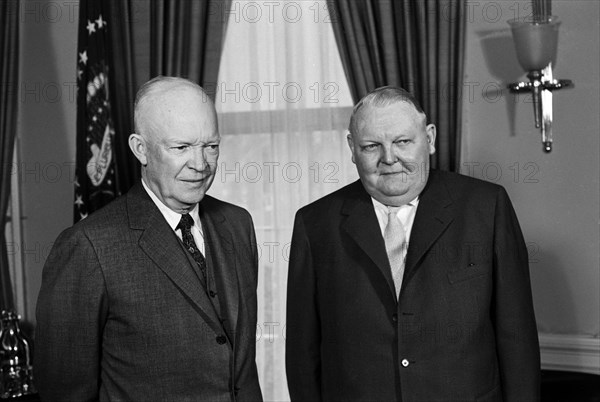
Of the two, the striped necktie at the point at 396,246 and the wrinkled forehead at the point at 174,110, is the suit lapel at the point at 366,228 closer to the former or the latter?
the striped necktie at the point at 396,246

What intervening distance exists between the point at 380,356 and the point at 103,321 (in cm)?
86

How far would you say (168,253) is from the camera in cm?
246

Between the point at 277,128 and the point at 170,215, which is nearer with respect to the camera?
the point at 170,215

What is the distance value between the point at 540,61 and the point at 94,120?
2.11m

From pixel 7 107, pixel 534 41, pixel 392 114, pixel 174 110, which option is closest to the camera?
pixel 174 110

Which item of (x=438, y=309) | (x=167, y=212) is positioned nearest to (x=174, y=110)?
(x=167, y=212)

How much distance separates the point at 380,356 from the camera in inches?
105

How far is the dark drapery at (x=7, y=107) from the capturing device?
4.48 meters

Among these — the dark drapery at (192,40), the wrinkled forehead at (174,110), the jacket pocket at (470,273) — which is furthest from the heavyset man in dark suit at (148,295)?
the dark drapery at (192,40)

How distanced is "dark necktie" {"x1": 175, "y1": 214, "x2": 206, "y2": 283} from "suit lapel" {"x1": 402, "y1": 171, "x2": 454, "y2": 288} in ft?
2.09

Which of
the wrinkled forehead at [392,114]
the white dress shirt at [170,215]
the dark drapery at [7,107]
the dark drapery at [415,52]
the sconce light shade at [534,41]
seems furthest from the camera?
the dark drapery at [7,107]

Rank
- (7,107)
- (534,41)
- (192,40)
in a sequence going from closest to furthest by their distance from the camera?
1. (534,41)
2. (192,40)
3. (7,107)

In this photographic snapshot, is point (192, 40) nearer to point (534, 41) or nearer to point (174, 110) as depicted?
point (534, 41)

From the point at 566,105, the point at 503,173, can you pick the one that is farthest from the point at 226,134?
the point at 566,105
